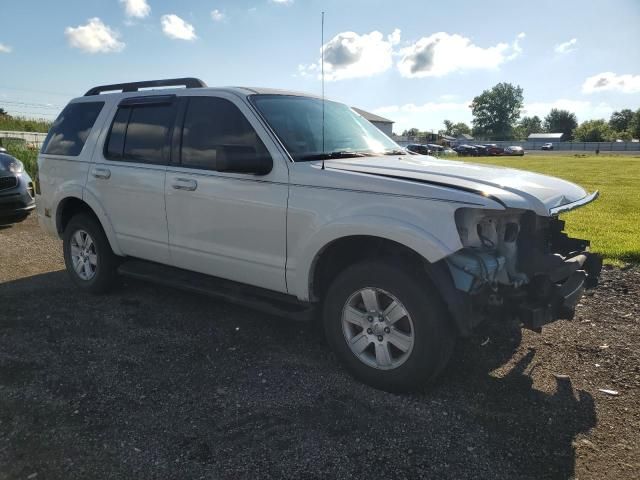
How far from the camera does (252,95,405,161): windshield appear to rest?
158 inches

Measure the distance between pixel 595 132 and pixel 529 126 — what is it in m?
50.0

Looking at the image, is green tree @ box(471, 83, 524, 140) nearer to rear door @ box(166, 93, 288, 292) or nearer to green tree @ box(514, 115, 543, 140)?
green tree @ box(514, 115, 543, 140)

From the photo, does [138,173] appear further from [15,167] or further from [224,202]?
[15,167]

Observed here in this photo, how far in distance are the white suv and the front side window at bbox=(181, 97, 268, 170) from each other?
0.04 feet

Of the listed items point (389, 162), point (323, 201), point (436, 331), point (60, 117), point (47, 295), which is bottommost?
point (47, 295)

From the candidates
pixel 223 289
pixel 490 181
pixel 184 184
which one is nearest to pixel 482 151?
pixel 184 184

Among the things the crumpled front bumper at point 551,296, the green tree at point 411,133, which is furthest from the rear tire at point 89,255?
the green tree at point 411,133

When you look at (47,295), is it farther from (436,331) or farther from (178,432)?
(436,331)

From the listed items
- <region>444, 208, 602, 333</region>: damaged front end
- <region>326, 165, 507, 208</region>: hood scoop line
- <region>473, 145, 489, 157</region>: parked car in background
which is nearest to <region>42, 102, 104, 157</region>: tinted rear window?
<region>326, 165, 507, 208</region>: hood scoop line

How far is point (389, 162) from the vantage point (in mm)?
3916

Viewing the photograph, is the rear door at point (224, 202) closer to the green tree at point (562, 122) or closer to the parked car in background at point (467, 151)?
the parked car in background at point (467, 151)

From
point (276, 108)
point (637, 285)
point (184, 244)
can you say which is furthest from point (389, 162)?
point (637, 285)

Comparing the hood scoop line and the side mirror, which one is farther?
the side mirror

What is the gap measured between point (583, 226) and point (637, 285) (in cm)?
333
